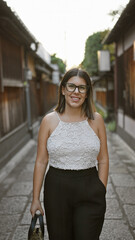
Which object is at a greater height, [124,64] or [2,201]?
[124,64]

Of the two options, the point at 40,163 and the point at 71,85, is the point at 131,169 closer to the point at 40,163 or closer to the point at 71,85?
the point at 40,163

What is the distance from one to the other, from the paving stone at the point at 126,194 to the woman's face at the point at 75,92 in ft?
10.8

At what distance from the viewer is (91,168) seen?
254 centimetres

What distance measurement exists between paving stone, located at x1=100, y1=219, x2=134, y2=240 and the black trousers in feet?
5.63

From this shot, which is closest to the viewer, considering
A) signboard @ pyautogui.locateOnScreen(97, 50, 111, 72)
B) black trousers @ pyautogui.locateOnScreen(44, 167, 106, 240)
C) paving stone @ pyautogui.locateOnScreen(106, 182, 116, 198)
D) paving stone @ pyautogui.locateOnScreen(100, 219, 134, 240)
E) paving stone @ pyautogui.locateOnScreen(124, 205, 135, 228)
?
black trousers @ pyautogui.locateOnScreen(44, 167, 106, 240)


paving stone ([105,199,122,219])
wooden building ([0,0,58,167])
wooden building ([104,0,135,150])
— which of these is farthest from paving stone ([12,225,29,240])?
wooden building ([104,0,135,150])

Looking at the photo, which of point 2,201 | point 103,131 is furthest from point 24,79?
point 103,131

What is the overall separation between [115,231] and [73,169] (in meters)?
2.17

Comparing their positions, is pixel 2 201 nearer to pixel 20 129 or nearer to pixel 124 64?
pixel 20 129

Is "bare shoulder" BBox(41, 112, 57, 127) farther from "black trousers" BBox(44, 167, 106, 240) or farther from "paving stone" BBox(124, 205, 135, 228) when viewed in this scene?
"paving stone" BBox(124, 205, 135, 228)

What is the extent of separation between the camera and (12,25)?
769 centimetres

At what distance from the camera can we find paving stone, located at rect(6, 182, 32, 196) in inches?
233

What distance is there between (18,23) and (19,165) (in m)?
3.94

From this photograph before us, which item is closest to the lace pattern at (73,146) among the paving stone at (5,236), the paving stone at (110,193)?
the paving stone at (5,236)
